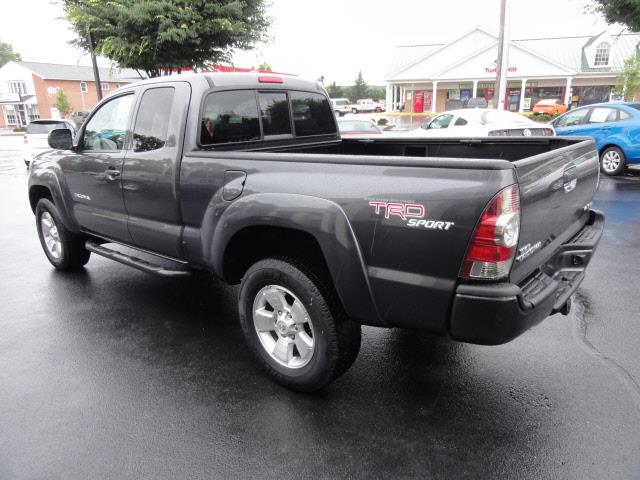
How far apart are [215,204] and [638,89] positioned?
82.7 feet

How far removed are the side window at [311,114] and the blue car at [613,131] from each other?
767 centimetres

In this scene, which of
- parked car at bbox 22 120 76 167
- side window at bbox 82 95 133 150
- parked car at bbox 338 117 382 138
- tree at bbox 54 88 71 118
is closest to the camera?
side window at bbox 82 95 133 150

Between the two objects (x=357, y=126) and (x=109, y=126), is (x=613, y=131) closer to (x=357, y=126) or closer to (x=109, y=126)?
(x=357, y=126)

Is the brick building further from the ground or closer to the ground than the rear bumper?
further from the ground

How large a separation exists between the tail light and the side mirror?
4.03 m

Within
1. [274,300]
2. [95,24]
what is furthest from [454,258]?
[95,24]

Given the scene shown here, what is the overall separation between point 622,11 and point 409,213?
1288 cm

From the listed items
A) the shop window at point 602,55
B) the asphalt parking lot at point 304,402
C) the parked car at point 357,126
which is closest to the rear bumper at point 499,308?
the asphalt parking lot at point 304,402

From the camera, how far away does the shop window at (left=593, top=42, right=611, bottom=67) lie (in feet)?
120

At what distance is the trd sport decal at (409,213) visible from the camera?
2.28 meters

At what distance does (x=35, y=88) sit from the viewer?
57594 mm

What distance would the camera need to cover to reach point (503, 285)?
2281 millimetres

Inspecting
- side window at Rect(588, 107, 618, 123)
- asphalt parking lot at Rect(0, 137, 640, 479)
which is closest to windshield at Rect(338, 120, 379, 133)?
side window at Rect(588, 107, 618, 123)

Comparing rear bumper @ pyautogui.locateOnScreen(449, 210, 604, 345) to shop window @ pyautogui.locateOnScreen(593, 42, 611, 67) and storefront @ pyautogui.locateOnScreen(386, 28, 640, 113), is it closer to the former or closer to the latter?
storefront @ pyautogui.locateOnScreen(386, 28, 640, 113)
